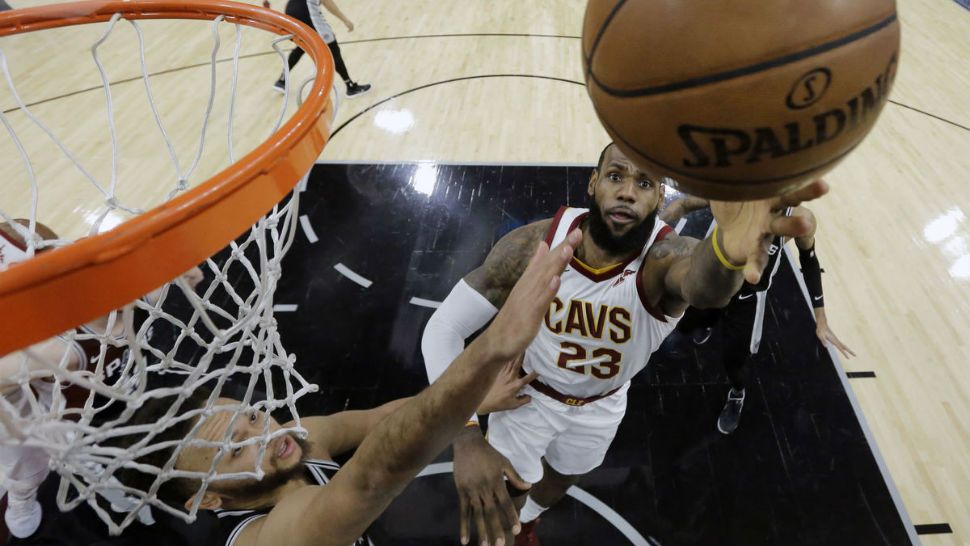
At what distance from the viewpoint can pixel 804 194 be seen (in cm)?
121

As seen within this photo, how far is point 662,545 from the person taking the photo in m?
2.60

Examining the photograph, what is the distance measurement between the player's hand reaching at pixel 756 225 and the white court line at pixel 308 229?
3.24 meters

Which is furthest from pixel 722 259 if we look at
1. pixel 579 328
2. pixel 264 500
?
pixel 264 500

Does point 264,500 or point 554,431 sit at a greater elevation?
point 264,500

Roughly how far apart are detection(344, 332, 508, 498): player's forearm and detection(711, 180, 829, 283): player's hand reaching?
56 cm

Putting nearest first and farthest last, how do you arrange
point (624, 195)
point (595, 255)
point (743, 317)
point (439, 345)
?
point (624, 195), point (595, 255), point (439, 345), point (743, 317)

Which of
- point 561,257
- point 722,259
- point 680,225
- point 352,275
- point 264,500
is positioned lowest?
point 680,225

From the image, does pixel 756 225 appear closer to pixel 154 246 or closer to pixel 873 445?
pixel 154 246

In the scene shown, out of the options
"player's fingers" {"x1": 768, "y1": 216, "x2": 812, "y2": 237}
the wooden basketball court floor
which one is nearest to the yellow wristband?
Result: "player's fingers" {"x1": 768, "y1": 216, "x2": 812, "y2": 237}

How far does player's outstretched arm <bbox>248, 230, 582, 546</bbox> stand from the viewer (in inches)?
44.7

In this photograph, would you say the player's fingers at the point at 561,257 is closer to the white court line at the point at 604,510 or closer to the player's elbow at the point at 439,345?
the player's elbow at the point at 439,345

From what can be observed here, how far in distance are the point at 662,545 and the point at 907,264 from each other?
9.23 feet

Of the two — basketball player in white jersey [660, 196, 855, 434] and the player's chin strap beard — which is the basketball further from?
basketball player in white jersey [660, 196, 855, 434]

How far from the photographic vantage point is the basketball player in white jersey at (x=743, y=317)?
8.57ft
